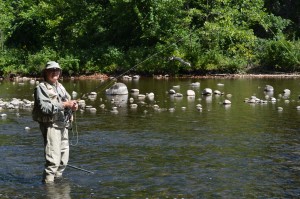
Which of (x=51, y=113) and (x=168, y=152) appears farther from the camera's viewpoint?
(x=168, y=152)

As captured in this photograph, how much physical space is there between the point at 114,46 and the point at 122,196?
29.6 m

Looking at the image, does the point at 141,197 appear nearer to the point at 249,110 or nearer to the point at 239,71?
the point at 249,110

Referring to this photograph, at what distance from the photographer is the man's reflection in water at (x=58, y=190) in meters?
9.29

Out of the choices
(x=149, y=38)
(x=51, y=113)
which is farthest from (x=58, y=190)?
(x=149, y=38)

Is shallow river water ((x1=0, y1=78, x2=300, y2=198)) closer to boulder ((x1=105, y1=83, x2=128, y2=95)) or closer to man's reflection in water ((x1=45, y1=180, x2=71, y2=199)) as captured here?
man's reflection in water ((x1=45, y1=180, x2=71, y2=199))

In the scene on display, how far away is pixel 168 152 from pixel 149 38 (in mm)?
26097

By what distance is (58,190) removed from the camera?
960cm

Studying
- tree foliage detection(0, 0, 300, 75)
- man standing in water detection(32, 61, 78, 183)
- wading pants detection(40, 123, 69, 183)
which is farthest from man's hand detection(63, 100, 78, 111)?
tree foliage detection(0, 0, 300, 75)

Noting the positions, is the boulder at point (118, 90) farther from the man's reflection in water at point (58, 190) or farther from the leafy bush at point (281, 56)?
the man's reflection in water at point (58, 190)

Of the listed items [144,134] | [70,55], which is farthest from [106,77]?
[144,134]

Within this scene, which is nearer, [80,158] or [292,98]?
[80,158]

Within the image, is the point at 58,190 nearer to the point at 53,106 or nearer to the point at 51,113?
the point at 51,113

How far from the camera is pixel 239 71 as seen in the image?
3616 centimetres

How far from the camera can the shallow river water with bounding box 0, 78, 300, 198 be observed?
31.8 feet
